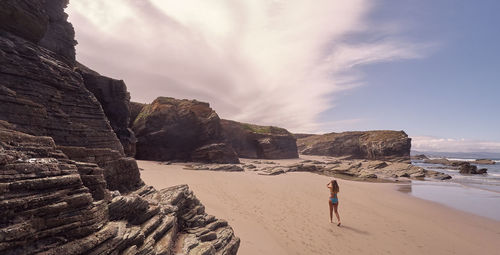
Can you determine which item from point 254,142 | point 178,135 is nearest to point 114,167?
point 178,135

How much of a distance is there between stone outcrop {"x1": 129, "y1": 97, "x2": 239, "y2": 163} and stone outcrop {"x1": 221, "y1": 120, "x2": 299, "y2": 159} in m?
24.6

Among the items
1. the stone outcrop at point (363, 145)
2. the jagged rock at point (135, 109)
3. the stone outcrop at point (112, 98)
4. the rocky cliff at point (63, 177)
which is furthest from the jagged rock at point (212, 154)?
the stone outcrop at point (363, 145)

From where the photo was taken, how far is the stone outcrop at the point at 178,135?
4016 cm

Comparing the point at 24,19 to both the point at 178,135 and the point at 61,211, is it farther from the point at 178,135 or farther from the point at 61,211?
the point at 178,135

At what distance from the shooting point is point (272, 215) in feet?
42.4

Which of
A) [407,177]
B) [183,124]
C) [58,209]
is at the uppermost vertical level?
[183,124]

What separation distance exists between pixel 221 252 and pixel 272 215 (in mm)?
6612

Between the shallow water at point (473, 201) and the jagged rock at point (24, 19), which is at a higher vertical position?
the jagged rock at point (24, 19)

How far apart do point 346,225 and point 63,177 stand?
1282 cm

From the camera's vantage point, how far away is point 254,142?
7150 centimetres

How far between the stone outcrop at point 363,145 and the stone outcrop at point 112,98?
8784 centimetres

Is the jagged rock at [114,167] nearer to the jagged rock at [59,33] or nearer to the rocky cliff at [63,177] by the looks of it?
the rocky cliff at [63,177]

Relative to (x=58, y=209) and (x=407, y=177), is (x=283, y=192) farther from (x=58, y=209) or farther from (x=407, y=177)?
(x=407, y=177)

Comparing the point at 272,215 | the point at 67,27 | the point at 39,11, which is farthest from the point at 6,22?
the point at 272,215
